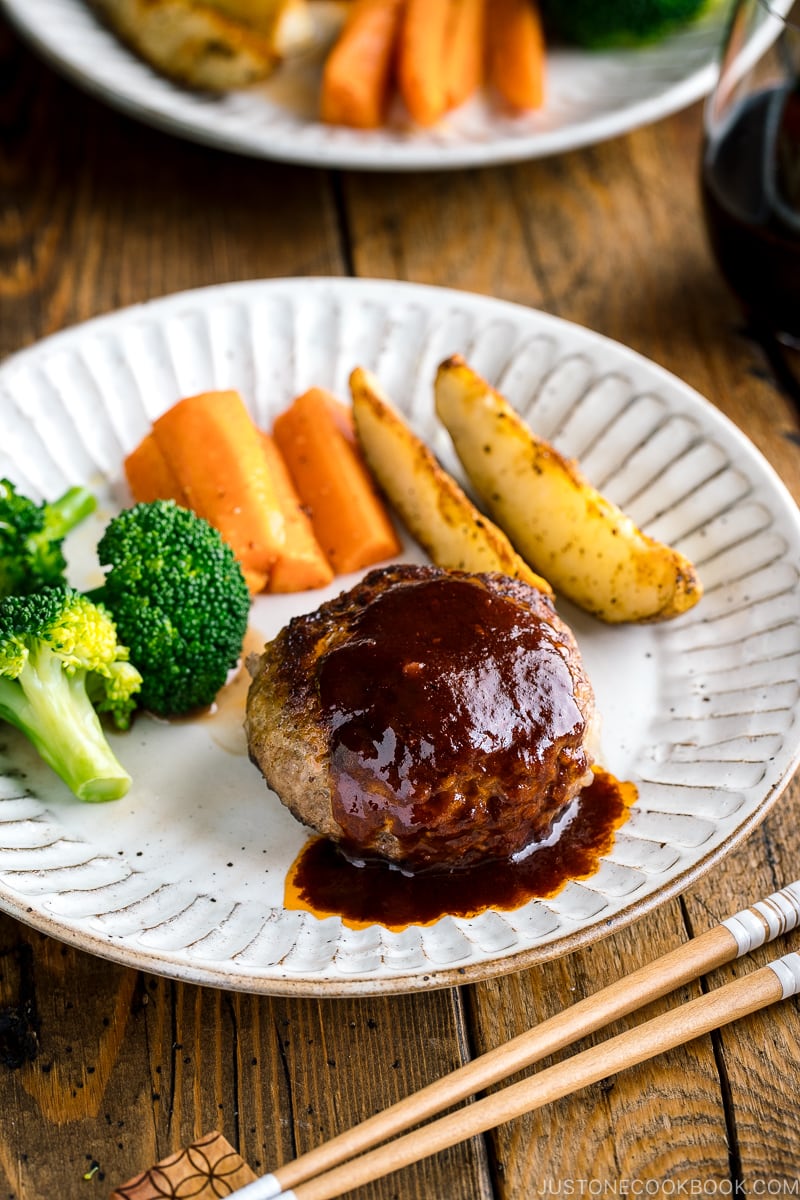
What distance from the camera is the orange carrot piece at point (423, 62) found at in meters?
4.53

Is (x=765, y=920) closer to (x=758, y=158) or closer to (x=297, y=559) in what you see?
(x=297, y=559)

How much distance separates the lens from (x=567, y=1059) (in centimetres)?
237

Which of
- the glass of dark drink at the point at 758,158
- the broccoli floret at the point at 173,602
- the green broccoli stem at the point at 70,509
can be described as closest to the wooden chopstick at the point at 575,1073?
the broccoli floret at the point at 173,602

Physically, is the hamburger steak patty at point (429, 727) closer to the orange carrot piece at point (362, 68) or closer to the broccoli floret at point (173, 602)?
the broccoli floret at point (173, 602)

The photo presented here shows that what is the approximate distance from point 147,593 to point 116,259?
210cm

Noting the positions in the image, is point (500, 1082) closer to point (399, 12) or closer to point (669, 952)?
point (669, 952)

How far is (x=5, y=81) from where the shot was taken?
5.29 meters

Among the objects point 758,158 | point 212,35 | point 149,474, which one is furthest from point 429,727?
point 212,35

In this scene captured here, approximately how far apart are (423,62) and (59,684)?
2933mm

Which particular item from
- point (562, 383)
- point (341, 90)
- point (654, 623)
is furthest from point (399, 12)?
point (654, 623)

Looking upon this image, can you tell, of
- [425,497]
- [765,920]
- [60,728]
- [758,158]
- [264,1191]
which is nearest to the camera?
[264,1191]

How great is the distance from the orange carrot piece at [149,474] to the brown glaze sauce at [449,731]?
1.04 meters

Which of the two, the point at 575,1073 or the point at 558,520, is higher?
the point at 558,520

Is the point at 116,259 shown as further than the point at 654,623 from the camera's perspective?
Yes
